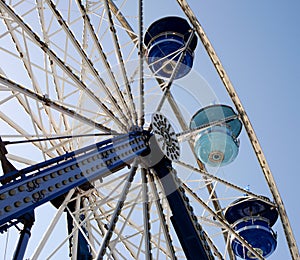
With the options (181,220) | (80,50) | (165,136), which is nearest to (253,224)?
(165,136)

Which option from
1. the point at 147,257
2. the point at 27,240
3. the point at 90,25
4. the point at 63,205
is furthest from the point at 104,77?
the point at 27,240

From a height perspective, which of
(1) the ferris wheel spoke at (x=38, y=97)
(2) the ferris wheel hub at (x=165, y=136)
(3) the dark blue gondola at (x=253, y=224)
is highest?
(3) the dark blue gondola at (x=253, y=224)

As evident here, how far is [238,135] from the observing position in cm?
1174

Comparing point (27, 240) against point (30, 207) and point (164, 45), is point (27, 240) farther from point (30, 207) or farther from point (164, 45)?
point (164, 45)

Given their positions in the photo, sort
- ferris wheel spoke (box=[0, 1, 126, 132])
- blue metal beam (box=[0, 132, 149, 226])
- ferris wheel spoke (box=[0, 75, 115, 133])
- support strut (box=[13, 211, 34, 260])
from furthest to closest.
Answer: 1. ferris wheel spoke (box=[0, 1, 126, 132])
2. ferris wheel spoke (box=[0, 75, 115, 133])
3. support strut (box=[13, 211, 34, 260])
4. blue metal beam (box=[0, 132, 149, 226])

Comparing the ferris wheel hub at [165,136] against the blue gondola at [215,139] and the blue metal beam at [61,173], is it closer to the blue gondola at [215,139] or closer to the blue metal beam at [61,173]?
the blue metal beam at [61,173]

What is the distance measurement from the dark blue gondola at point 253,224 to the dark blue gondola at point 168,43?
3.24 metres

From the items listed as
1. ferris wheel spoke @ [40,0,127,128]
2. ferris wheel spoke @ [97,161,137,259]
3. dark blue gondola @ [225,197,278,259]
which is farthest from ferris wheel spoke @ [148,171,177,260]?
dark blue gondola @ [225,197,278,259]

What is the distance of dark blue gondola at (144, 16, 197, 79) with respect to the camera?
11078 mm

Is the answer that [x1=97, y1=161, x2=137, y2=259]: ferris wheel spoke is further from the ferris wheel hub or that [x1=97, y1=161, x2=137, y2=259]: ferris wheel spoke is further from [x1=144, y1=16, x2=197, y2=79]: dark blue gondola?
[x1=144, y1=16, x2=197, y2=79]: dark blue gondola

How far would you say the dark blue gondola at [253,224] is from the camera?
442 inches

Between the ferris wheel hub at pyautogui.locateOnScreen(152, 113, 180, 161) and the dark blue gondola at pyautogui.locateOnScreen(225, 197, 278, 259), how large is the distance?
11.3 ft

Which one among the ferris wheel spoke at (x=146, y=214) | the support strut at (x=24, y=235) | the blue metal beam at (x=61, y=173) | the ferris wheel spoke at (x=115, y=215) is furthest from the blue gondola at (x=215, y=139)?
the support strut at (x=24, y=235)

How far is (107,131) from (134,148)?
0.99m
